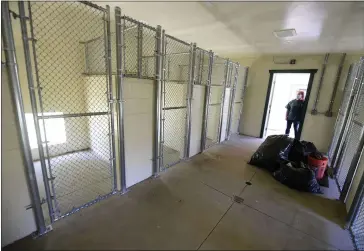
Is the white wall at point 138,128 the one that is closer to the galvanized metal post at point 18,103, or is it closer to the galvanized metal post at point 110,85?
the galvanized metal post at point 110,85

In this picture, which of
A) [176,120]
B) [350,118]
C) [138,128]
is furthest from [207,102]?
[350,118]

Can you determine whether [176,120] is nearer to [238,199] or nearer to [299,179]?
[238,199]

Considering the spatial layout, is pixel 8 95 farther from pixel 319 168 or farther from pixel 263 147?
pixel 319 168

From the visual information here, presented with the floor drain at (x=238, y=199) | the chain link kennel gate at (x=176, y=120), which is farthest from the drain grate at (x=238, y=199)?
the chain link kennel gate at (x=176, y=120)

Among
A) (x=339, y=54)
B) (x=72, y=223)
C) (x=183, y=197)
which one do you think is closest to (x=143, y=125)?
(x=183, y=197)

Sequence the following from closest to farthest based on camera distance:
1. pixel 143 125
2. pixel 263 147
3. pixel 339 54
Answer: pixel 143 125 → pixel 263 147 → pixel 339 54

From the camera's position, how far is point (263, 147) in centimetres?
364

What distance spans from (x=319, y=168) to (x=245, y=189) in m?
1.55

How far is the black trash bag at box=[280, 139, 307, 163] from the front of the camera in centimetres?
339

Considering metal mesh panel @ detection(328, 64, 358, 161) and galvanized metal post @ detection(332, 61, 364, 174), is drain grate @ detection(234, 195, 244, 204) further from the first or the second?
metal mesh panel @ detection(328, 64, 358, 161)

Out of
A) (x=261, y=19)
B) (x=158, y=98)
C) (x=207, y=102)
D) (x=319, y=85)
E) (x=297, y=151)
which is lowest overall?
(x=297, y=151)

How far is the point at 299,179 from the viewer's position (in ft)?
9.09

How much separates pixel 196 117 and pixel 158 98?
1.32 metres

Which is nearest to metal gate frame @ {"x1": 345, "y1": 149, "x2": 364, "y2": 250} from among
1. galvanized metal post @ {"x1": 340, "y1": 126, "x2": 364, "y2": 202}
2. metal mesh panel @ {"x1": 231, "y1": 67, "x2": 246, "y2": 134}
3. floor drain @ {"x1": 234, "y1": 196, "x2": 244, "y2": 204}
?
galvanized metal post @ {"x1": 340, "y1": 126, "x2": 364, "y2": 202}
